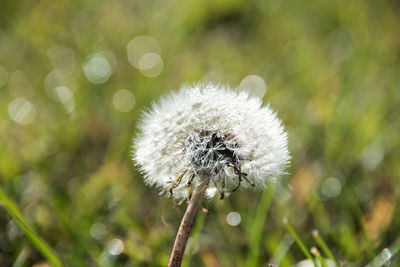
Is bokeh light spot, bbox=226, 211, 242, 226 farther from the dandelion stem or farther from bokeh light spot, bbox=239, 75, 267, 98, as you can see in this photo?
bokeh light spot, bbox=239, 75, 267, 98

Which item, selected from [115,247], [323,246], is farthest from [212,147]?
Answer: [115,247]

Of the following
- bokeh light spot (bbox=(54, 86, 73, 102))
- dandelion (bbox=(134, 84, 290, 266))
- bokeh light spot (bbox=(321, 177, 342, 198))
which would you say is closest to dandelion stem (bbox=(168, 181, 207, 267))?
dandelion (bbox=(134, 84, 290, 266))

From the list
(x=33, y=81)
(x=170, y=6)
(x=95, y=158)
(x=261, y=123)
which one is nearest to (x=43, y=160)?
(x=95, y=158)

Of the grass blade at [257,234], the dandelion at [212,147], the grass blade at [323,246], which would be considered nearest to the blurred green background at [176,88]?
the grass blade at [257,234]

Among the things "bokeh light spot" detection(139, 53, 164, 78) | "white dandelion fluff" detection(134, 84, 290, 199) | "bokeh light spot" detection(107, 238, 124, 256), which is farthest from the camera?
"bokeh light spot" detection(139, 53, 164, 78)

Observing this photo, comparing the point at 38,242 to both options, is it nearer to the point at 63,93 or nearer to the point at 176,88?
the point at 63,93

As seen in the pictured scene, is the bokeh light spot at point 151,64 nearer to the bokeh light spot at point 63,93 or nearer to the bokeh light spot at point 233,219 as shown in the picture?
the bokeh light spot at point 63,93
